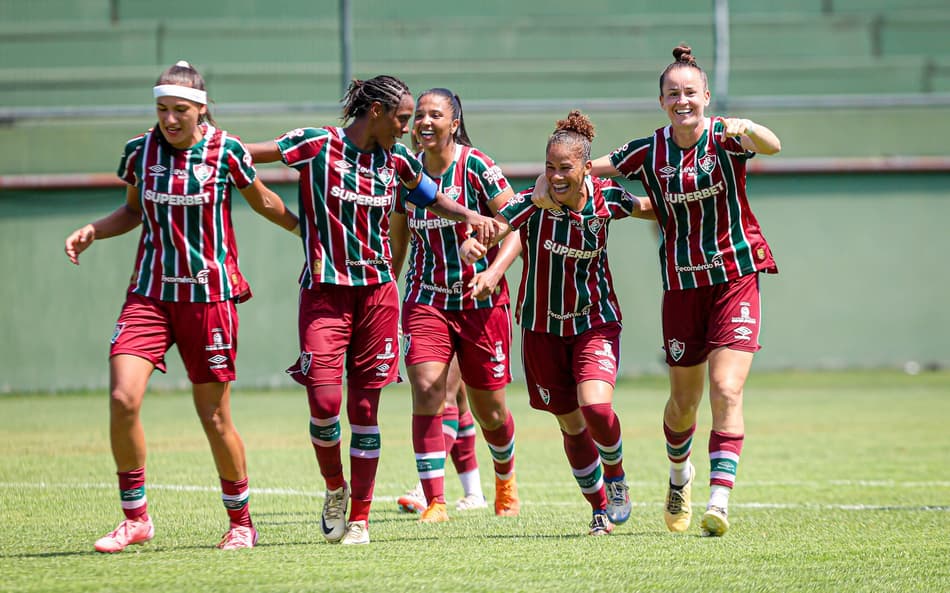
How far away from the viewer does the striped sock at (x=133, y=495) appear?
5879 millimetres

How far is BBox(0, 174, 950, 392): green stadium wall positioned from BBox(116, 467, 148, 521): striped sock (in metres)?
12.4

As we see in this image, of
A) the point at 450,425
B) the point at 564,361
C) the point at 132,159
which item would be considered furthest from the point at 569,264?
the point at 132,159

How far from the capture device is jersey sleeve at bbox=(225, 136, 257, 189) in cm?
591

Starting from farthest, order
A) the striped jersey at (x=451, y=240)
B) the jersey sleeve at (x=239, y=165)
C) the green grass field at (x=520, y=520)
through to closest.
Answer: the striped jersey at (x=451, y=240), the jersey sleeve at (x=239, y=165), the green grass field at (x=520, y=520)

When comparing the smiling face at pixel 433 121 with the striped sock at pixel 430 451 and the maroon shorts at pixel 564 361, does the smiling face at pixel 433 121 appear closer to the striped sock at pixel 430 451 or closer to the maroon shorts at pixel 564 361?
the maroon shorts at pixel 564 361

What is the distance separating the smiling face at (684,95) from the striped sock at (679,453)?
62.9 inches

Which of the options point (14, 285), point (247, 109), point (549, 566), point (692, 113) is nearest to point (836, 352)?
point (247, 109)

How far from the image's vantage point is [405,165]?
21.6 feet

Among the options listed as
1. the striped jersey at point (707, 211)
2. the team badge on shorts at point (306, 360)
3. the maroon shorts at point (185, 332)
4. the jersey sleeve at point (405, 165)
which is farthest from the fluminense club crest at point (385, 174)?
the striped jersey at point (707, 211)

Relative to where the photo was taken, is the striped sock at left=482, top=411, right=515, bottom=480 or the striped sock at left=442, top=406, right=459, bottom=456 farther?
the striped sock at left=442, top=406, right=459, bottom=456

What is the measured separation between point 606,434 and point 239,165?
7.42ft

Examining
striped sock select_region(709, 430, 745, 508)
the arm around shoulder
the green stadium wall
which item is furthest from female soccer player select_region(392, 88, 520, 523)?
the green stadium wall

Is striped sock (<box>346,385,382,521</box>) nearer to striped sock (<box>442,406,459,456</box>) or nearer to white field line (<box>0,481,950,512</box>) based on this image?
striped sock (<box>442,406,459,456</box>)

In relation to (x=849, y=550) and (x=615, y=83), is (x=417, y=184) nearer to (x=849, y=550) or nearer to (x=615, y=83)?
(x=849, y=550)
